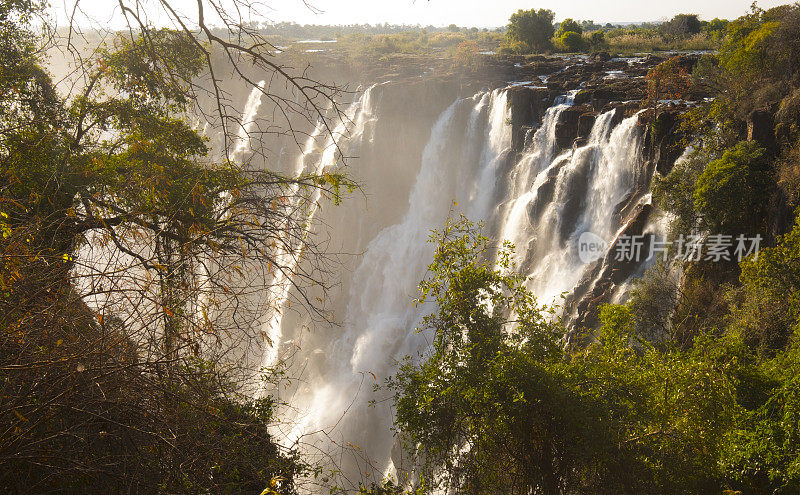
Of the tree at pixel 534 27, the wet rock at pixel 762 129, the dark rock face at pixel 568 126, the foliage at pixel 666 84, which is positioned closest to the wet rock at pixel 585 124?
the dark rock face at pixel 568 126

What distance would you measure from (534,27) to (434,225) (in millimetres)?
25541

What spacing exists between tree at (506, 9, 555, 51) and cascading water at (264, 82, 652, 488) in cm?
2039

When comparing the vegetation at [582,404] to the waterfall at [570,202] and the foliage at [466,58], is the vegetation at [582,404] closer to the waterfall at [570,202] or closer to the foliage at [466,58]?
the waterfall at [570,202]

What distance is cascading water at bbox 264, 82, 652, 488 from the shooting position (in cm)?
1653

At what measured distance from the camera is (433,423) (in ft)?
19.0

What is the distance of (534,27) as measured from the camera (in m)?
41.4

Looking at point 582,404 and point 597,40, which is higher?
point 597,40

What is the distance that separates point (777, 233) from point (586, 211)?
5980 millimetres

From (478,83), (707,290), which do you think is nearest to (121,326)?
(707,290)

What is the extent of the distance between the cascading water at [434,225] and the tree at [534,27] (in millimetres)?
20390

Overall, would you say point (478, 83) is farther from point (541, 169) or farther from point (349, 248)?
point (349, 248)

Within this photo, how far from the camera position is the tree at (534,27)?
135 ft

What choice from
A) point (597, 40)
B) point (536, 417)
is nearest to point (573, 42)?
point (597, 40)

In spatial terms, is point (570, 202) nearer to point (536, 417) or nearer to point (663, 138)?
point (663, 138)
